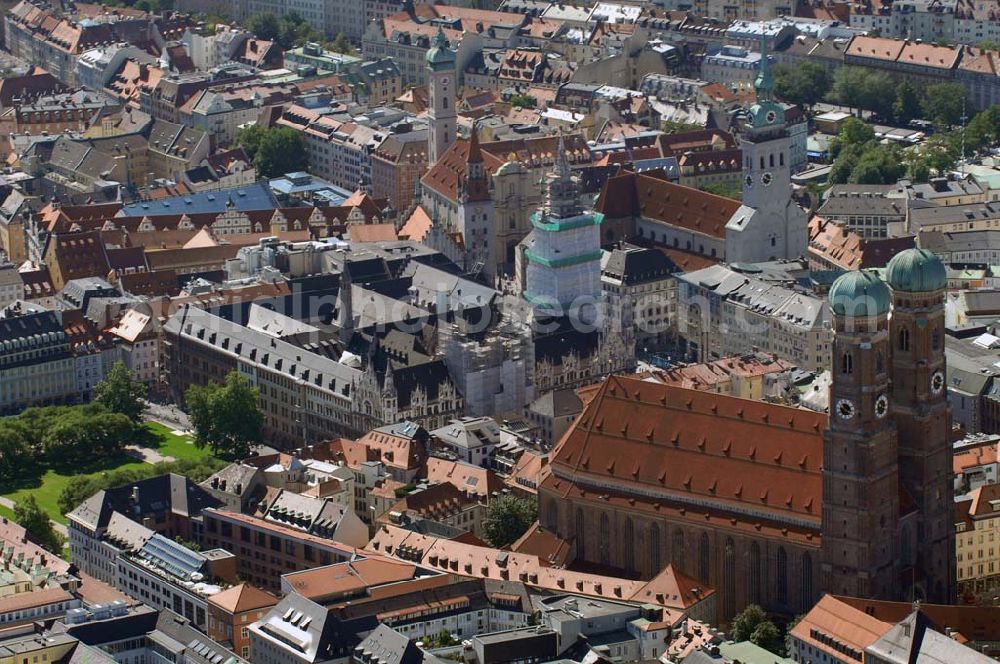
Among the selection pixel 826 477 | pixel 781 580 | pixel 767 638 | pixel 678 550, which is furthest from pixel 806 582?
pixel 678 550

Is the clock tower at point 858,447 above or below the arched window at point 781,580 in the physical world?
above

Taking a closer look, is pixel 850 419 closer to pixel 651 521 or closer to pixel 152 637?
pixel 651 521

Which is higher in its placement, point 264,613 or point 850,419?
point 850,419

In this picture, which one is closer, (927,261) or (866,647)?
(866,647)

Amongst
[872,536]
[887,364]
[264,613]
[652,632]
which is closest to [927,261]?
[887,364]

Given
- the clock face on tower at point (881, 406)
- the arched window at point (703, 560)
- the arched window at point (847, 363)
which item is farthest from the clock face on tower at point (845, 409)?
the arched window at point (703, 560)

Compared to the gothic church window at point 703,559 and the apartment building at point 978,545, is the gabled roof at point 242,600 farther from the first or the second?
the apartment building at point 978,545

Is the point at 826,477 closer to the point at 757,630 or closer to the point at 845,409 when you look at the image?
the point at 845,409
